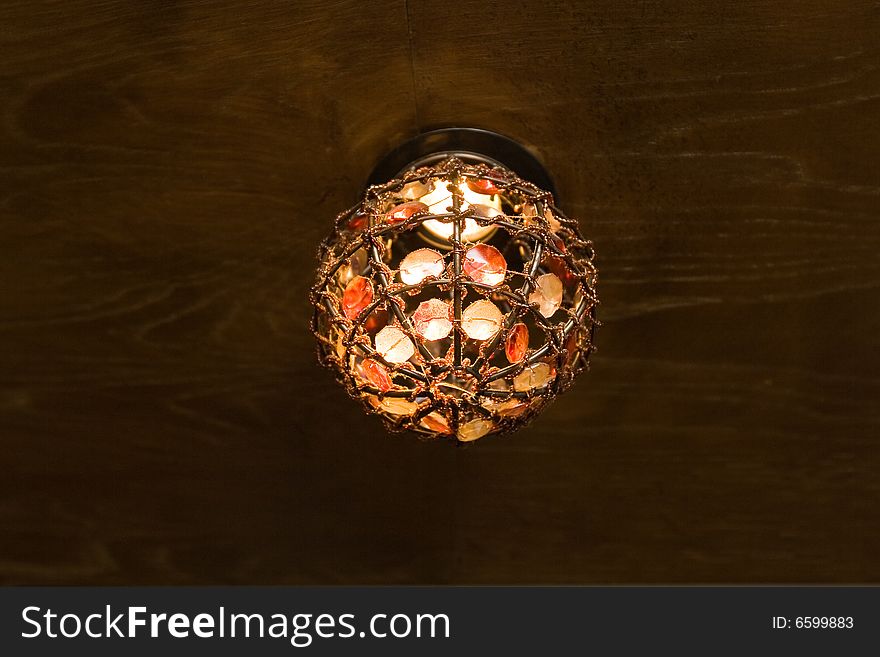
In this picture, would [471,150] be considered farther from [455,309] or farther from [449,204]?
[455,309]

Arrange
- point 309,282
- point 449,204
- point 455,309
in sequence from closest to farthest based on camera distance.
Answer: point 455,309 → point 449,204 → point 309,282

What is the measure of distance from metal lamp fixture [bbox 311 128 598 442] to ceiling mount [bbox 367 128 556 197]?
9 cm

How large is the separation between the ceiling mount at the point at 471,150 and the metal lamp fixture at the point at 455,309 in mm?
93

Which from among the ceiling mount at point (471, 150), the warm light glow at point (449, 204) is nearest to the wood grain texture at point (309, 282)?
the ceiling mount at point (471, 150)

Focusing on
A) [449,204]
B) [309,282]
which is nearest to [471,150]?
[449,204]

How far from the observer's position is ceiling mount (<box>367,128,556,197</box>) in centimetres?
81

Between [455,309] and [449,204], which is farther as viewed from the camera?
[449,204]

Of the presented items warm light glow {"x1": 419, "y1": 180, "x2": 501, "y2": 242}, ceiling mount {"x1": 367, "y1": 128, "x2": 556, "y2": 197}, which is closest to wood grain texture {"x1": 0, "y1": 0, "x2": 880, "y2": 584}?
ceiling mount {"x1": 367, "y1": 128, "x2": 556, "y2": 197}

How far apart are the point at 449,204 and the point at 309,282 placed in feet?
0.68

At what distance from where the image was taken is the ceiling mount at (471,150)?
81 cm

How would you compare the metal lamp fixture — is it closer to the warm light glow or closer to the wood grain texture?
the warm light glow

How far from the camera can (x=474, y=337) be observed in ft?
2.05

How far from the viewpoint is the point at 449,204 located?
28.4 inches

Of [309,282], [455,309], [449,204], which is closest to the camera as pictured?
[455,309]
